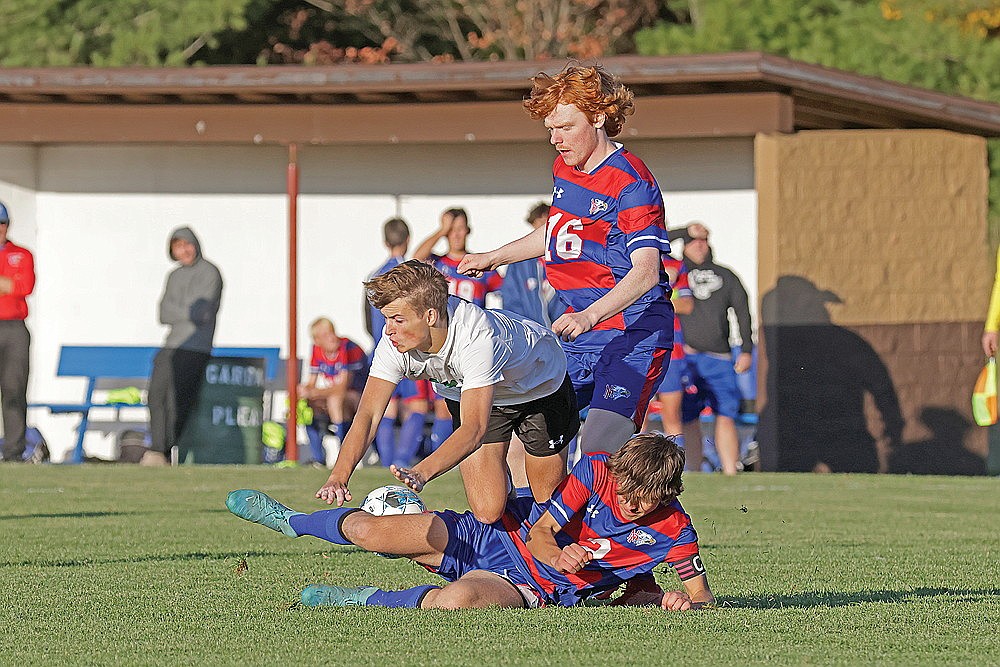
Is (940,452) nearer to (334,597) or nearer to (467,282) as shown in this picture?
(467,282)

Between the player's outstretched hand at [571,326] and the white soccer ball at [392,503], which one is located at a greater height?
the player's outstretched hand at [571,326]

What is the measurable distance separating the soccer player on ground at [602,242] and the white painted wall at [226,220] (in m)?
10.8

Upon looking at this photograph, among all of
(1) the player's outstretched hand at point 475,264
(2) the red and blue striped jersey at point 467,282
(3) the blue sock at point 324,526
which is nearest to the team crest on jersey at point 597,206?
(1) the player's outstretched hand at point 475,264

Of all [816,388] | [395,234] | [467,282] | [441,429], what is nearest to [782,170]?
[816,388]

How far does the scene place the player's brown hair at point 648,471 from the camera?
5.52 metres

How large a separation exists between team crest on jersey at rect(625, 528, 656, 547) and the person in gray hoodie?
33.1 ft

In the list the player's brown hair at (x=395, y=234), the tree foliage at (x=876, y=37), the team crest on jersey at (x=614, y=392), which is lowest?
the team crest on jersey at (x=614, y=392)

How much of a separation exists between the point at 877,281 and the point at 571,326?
1043 cm

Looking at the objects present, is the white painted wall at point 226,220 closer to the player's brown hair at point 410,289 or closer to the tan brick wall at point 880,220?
the tan brick wall at point 880,220

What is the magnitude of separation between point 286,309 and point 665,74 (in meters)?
5.29

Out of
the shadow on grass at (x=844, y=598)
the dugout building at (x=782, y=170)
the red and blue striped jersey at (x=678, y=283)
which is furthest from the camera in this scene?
the dugout building at (x=782, y=170)

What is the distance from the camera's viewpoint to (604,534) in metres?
5.67

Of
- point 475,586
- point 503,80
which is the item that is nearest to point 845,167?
point 503,80

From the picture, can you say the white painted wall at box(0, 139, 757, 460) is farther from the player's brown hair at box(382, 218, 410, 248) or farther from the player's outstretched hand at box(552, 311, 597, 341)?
the player's outstretched hand at box(552, 311, 597, 341)
